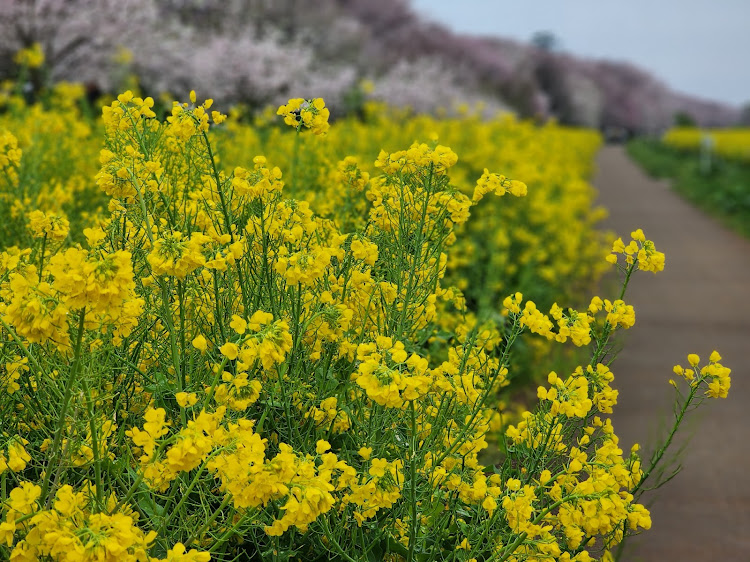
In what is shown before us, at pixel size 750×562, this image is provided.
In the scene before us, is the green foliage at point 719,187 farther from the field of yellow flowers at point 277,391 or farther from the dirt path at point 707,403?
the field of yellow flowers at point 277,391

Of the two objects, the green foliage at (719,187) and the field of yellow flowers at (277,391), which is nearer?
the field of yellow flowers at (277,391)

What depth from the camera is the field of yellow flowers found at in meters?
1.55

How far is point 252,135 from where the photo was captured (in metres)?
6.06

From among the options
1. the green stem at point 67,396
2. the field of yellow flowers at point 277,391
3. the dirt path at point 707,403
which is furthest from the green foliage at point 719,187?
the green stem at point 67,396

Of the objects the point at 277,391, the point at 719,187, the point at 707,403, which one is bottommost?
the point at 719,187

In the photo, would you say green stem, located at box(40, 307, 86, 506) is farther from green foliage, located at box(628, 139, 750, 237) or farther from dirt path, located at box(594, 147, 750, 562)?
green foliage, located at box(628, 139, 750, 237)

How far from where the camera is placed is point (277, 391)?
6.39 feet

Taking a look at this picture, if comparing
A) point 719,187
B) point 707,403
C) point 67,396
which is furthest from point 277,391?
point 719,187

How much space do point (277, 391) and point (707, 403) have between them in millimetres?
2343

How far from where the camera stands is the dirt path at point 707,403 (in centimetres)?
358

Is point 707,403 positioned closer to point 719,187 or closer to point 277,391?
point 277,391

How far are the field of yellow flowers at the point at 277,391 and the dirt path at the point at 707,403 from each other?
22.9 inches

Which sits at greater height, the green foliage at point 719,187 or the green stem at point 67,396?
the green stem at point 67,396

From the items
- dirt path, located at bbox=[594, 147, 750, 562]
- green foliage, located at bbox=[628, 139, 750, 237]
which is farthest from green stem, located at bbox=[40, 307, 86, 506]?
green foliage, located at bbox=[628, 139, 750, 237]
